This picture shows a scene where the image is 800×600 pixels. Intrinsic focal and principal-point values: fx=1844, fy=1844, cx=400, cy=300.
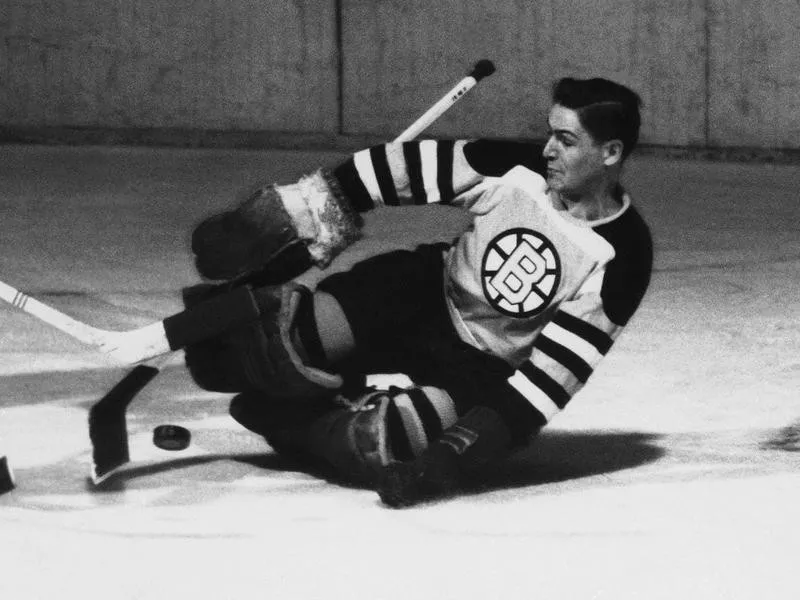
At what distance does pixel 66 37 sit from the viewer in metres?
11.3

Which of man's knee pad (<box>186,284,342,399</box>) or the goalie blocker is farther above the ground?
the goalie blocker

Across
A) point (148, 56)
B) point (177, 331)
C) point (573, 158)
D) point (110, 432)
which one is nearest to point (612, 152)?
point (573, 158)

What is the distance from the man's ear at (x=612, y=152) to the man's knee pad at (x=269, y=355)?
2.51ft

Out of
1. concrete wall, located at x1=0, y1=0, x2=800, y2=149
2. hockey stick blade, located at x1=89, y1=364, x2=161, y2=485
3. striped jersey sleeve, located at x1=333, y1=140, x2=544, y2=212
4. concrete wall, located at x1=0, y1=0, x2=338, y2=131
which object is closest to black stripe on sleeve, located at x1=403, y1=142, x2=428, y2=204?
striped jersey sleeve, located at x1=333, y1=140, x2=544, y2=212

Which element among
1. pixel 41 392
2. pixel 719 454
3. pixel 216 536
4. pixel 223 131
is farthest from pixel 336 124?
pixel 216 536

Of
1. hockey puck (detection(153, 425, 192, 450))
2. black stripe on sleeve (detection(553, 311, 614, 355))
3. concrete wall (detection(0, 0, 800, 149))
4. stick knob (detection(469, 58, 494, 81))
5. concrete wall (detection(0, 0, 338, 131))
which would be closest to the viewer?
black stripe on sleeve (detection(553, 311, 614, 355))

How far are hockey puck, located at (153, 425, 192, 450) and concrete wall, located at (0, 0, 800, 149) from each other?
6.81m

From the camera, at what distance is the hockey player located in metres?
4.21

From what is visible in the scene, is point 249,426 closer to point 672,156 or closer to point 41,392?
point 41,392

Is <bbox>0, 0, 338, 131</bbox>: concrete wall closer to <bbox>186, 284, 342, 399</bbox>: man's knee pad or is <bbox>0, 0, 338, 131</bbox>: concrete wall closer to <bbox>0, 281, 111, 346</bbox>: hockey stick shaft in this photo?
<bbox>0, 281, 111, 346</bbox>: hockey stick shaft

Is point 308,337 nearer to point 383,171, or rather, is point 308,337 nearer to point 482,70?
point 383,171

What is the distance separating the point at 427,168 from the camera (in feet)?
14.2

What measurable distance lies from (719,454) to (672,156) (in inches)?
255

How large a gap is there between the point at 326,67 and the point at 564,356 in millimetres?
7324
